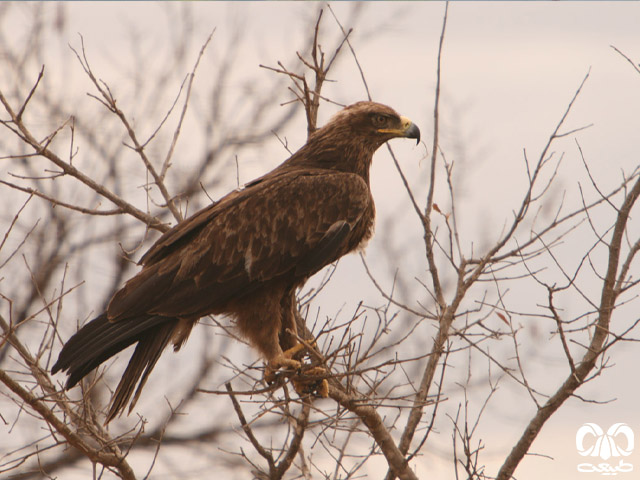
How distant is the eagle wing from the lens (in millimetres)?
5426

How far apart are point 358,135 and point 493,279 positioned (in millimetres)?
1417

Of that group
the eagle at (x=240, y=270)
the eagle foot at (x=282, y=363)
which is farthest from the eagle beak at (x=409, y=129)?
the eagle foot at (x=282, y=363)

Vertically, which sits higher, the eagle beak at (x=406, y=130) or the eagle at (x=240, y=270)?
the eagle beak at (x=406, y=130)

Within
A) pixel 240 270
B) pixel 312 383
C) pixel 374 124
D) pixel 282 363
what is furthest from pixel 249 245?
pixel 374 124

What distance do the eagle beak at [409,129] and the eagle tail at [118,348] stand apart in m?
2.06

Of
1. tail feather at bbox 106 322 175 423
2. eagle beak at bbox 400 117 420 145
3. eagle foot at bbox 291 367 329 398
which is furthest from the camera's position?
eagle beak at bbox 400 117 420 145

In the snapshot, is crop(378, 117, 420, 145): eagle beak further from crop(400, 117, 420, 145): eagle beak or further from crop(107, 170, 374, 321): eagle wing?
crop(107, 170, 374, 321): eagle wing

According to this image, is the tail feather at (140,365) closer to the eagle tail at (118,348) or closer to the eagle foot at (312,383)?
the eagle tail at (118,348)

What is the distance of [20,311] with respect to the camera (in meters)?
12.2

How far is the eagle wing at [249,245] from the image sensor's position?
543 cm

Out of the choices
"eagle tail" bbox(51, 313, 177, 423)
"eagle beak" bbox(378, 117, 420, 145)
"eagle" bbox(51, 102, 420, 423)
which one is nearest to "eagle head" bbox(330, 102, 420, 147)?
"eagle beak" bbox(378, 117, 420, 145)

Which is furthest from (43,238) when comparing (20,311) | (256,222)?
(256,222)

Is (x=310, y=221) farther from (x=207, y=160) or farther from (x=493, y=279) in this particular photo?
(x=207, y=160)

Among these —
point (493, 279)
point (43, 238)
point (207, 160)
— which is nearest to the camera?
point (493, 279)
